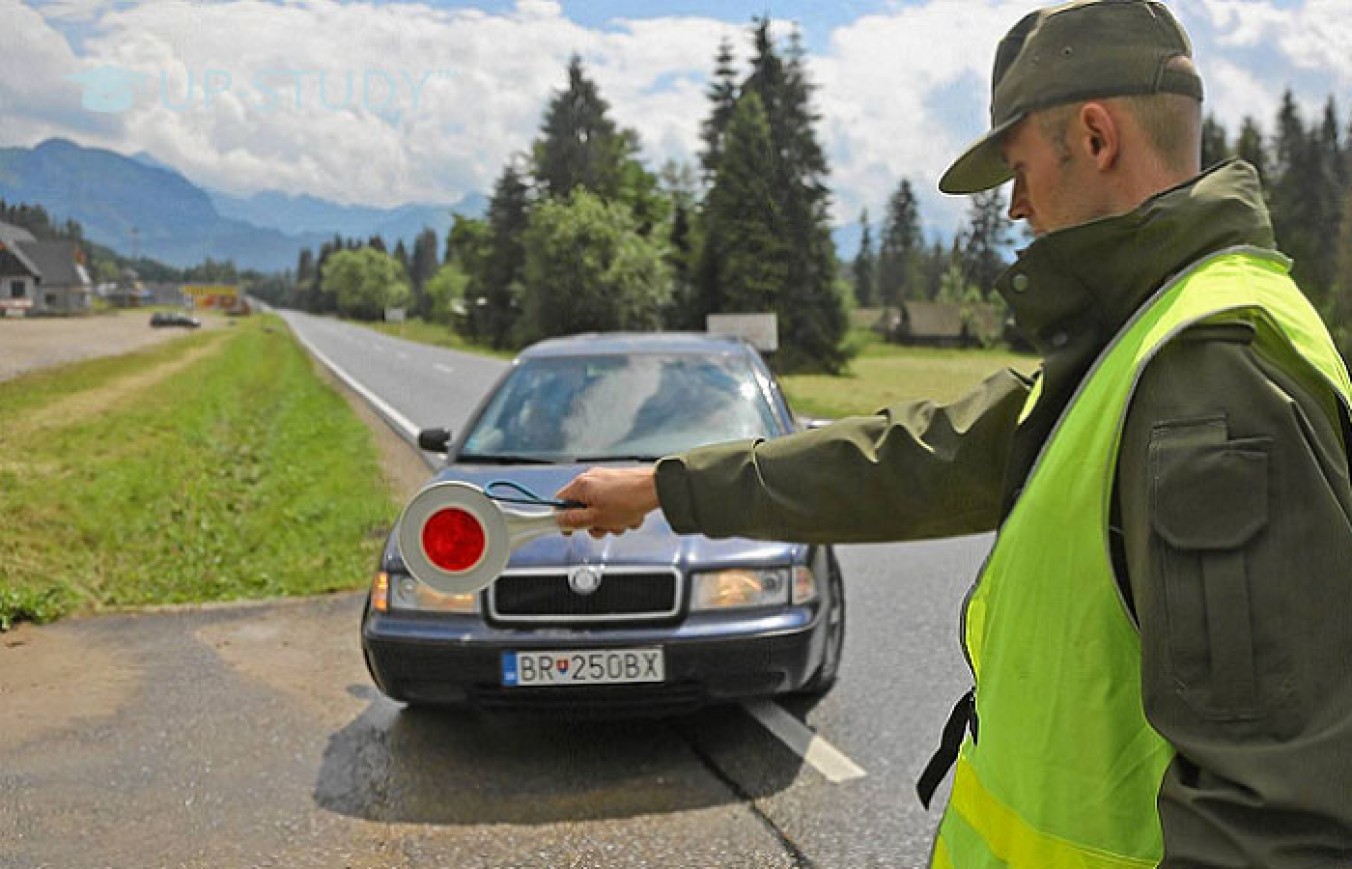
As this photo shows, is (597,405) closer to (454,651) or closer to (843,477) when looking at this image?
(454,651)

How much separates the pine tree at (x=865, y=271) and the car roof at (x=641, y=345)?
154m

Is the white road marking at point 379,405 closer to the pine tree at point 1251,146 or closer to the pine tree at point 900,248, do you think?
the pine tree at point 1251,146

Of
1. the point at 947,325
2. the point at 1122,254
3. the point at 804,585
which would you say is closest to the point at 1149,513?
the point at 1122,254

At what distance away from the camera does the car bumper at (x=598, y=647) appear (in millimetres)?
4707

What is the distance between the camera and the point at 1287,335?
134cm

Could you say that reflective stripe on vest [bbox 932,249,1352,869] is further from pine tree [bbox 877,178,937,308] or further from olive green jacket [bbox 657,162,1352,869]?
pine tree [bbox 877,178,937,308]

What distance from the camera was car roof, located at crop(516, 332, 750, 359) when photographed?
278 inches

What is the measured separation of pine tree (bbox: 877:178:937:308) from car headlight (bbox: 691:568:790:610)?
471 feet

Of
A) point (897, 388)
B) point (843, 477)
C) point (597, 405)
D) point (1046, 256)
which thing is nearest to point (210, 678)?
point (597, 405)

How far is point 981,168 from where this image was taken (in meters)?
1.89

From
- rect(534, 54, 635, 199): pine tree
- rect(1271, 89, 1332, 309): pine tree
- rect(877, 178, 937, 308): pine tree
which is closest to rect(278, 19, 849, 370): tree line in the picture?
rect(534, 54, 635, 199): pine tree

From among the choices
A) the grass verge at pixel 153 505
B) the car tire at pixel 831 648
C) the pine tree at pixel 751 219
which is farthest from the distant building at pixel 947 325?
the car tire at pixel 831 648

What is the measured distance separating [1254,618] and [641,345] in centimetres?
603

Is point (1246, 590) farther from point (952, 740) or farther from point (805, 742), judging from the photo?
point (805, 742)
